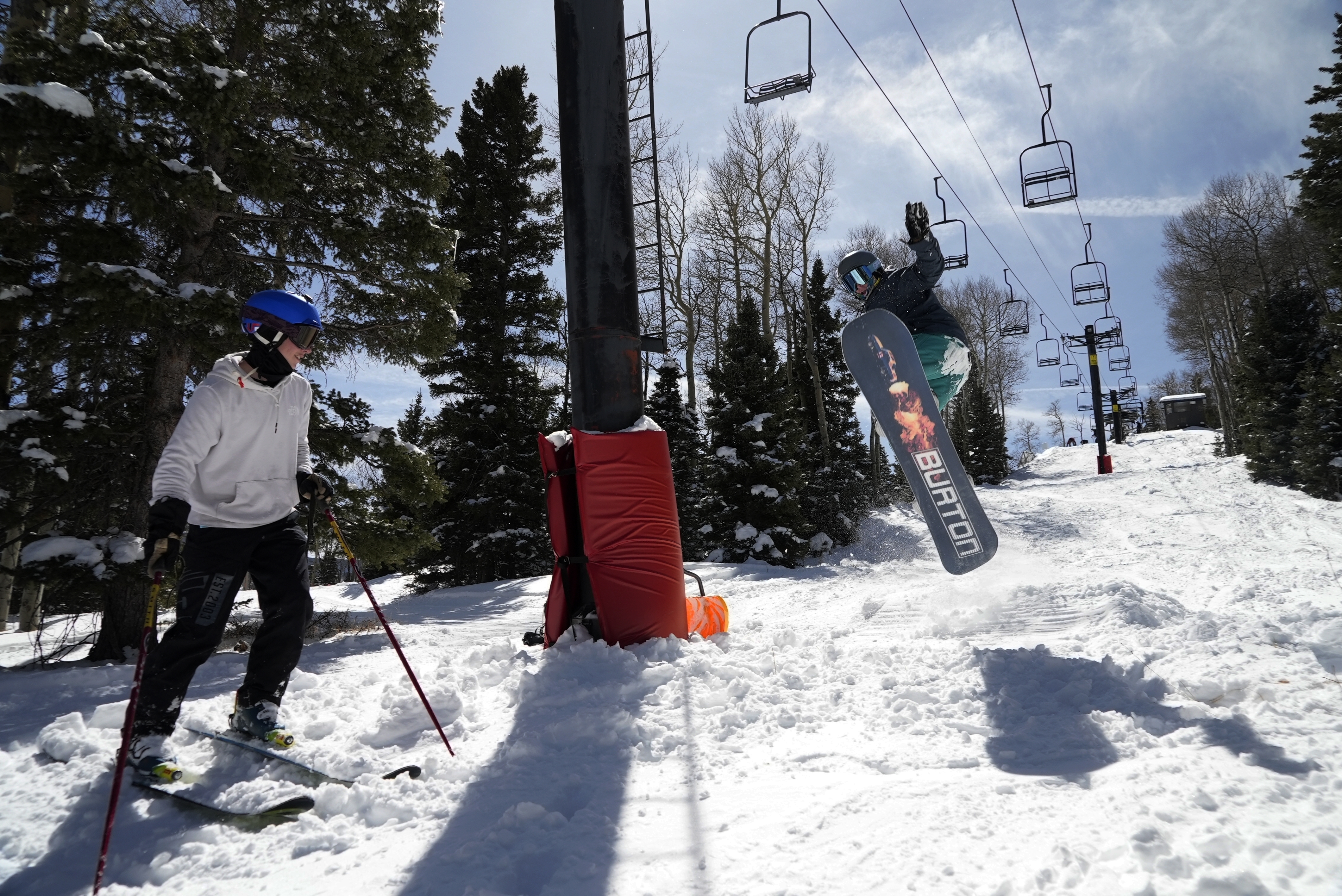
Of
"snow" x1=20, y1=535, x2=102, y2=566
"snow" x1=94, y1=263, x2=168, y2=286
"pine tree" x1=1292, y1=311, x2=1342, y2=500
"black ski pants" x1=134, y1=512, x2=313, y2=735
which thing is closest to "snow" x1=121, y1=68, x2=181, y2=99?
"snow" x1=94, y1=263, x2=168, y2=286

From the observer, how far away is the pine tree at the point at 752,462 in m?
13.6

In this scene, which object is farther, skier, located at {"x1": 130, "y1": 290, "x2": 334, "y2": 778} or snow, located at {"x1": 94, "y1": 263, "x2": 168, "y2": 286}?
snow, located at {"x1": 94, "y1": 263, "x2": 168, "y2": 286}

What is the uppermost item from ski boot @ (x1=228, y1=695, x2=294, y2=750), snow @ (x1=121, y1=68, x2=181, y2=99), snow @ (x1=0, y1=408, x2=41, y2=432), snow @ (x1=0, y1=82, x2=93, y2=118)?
snow @ (x1=121, y1=68, x2=181, y2=99)

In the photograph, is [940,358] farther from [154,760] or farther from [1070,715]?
[154,760]

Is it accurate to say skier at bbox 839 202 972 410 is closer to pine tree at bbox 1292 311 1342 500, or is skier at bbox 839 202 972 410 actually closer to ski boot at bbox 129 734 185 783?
ski boot at bbox 129 734 185 783

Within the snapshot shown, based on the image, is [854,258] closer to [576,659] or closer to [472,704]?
[576,659]

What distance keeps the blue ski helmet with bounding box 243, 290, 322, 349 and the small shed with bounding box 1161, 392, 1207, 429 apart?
62.7 meters

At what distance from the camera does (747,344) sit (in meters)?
14.2

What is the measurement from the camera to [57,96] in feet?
14.6

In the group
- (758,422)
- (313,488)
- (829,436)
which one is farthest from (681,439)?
(313,488)

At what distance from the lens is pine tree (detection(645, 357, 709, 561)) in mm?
19016

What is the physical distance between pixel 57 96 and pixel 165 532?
398 cm

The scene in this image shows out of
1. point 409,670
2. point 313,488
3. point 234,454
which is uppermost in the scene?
point 234,454

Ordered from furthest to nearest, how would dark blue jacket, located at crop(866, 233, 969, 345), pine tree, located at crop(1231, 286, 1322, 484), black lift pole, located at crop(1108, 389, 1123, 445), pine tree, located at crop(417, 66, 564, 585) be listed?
black lift pole, located at crop(1108, 389, 1123, 445) → pine tree, located at crop(1231, 286, 1322, 484) → pine tree, located at crop(417, 66, 564, 585) → dark blue jacket, located at crop(866, 233, 969, 345)
